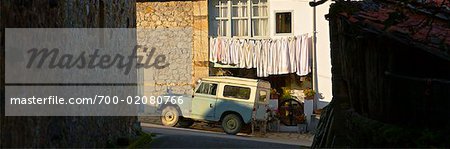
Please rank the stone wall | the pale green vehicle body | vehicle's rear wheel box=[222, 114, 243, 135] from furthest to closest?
the stone wall
vehicle's rear wheel box=[222, 114, 243, 135]
the pale green vehicle body

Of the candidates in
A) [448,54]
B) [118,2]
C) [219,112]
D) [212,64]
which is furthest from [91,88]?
[212,64]

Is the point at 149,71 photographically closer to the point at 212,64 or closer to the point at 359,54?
the point at 212,64

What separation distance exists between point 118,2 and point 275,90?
9924mm

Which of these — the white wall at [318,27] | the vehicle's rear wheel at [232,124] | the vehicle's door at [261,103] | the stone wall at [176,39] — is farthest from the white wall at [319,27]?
the vehicle's rear wheel at [232,124]

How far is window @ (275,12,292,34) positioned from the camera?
21.2m

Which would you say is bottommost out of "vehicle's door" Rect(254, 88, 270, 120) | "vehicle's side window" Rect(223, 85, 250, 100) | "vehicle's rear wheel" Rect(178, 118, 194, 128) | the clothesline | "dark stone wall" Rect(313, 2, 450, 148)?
"vehicle's rear wheel" Rect(178, 118, 194, 128)

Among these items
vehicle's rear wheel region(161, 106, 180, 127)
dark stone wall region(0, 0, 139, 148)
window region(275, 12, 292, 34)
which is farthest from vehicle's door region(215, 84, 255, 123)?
dark stone wall region(0, 0, 139, 148)

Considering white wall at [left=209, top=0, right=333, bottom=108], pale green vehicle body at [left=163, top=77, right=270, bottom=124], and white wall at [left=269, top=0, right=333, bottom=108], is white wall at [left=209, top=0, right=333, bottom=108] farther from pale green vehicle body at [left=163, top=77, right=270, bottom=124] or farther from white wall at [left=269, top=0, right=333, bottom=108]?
pale green vehicle body at [left=163, top=77, right=270, bottom=124]

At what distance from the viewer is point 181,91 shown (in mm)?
21906

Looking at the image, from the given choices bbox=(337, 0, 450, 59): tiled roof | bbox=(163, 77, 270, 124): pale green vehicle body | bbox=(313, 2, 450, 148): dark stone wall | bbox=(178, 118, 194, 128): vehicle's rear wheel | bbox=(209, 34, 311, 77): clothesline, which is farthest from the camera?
bbox=(209, 34, 311, 77): clothesline

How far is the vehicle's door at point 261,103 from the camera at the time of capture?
19017 millimetres

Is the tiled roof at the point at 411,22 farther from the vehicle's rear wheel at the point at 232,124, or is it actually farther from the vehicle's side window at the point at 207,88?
the vehicle's side window at the point at 207,88

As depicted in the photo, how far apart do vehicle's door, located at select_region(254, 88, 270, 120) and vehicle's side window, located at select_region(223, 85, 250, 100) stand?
39cm

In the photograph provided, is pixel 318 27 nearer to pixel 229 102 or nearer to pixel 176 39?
pixel 229 102
